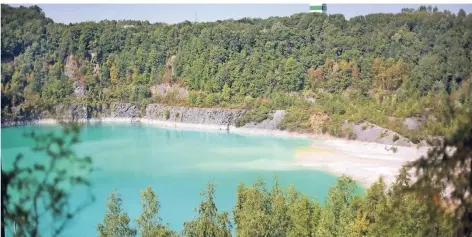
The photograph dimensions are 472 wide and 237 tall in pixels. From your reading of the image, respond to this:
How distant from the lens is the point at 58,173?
1.98 meters

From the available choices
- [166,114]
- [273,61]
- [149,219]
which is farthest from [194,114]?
[149,219]

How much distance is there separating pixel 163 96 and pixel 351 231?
1576 centimetres

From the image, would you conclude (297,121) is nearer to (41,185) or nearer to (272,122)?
(272,122)

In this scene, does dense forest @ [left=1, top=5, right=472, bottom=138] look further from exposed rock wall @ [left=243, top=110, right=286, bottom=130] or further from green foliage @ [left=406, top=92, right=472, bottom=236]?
green foliage @ [left=406, top=92, right=472, bottom=236]

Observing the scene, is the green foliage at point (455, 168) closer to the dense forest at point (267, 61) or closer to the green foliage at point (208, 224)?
the green foliage at point (208, 224)

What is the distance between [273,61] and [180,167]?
7.28 meters

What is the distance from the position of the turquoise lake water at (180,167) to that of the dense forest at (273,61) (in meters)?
1.69

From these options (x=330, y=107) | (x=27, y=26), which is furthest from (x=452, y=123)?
(x=330, y=107)

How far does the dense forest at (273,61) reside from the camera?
16.3 m

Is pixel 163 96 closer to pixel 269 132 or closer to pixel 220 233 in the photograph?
pixel 269 132

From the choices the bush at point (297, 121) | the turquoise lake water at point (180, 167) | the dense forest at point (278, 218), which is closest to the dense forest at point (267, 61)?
the bush at point (297, 121)

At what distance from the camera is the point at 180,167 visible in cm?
1293

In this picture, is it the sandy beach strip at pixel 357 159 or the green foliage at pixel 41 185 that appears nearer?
the green foliage at pixel 41 185

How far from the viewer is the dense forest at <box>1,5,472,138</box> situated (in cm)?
1628
